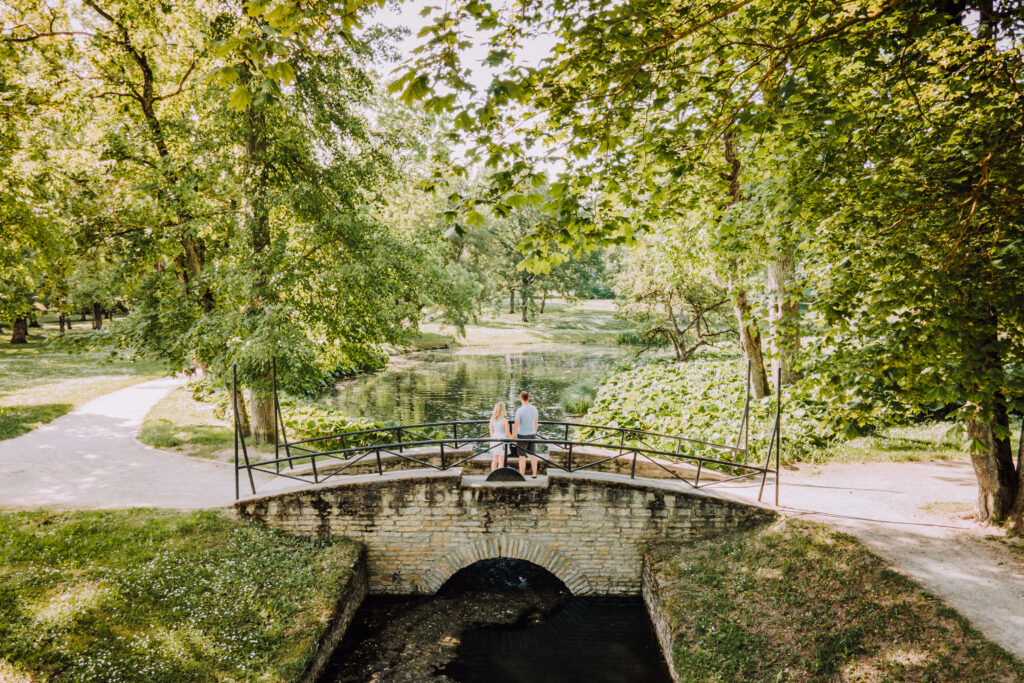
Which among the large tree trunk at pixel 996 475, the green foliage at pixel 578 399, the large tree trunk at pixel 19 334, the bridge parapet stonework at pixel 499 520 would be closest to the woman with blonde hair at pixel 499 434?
the bridge parapet stonework at pixel 499 520

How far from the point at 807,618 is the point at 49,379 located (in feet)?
101

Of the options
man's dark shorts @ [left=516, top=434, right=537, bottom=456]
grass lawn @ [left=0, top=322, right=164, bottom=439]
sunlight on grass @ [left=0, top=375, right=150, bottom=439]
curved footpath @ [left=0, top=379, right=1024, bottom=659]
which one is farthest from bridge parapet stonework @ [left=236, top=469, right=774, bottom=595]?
sunlight on grass @ [left=0, top=375, right=150, bottom=439]

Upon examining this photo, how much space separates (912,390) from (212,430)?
17.9m

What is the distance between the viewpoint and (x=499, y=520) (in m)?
10.9

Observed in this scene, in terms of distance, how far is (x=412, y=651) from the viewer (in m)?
9.30

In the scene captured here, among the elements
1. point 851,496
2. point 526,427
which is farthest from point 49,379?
point 851,496

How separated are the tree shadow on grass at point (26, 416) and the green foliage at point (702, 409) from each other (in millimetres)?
18000

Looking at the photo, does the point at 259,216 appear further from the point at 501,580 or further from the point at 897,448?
the point at 897,448

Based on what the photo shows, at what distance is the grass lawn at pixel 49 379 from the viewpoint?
17.0 metres

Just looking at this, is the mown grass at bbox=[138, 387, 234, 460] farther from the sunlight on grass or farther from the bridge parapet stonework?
the bridge parapet stonework

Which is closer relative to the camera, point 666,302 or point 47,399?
point 47,399

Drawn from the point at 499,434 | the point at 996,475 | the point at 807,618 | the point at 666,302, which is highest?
the point at 666,302

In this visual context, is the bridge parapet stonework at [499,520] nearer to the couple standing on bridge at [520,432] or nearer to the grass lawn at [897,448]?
the couple standing on bridge at [520,432]

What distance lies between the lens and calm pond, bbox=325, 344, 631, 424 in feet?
78.1
